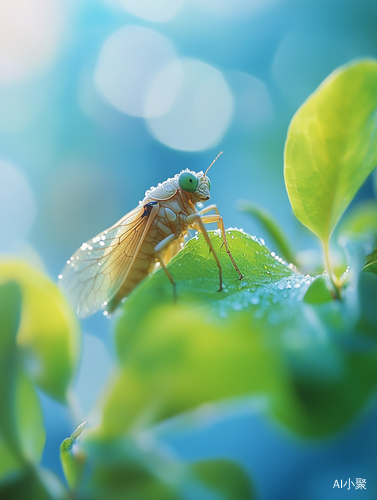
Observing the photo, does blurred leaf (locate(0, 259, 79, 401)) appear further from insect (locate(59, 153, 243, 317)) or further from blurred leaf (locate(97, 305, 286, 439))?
insect (locate(59, 153, 243, 317))

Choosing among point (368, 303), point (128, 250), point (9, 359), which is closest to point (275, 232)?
point (128, 250)

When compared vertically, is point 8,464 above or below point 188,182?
below

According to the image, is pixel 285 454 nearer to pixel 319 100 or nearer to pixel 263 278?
pixel 263 278

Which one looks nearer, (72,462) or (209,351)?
(209,351)

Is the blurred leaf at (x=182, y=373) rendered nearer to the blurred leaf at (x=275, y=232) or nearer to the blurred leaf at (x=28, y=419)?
the blurred leaf at (x=28, y=419)

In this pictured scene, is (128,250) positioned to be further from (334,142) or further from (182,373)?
(182,373)

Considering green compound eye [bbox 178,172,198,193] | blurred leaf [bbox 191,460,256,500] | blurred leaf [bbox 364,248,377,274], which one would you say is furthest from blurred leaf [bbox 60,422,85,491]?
green compound eye [bbox 178,172,198,193]
